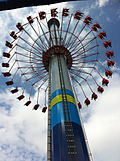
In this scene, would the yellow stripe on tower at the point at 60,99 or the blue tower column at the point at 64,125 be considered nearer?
the blue tower column at the point at 64,125

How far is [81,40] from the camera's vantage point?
1089 inches

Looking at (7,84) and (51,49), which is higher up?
(51,49)

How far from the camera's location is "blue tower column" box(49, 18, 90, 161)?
14062 mm

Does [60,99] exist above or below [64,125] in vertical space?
above

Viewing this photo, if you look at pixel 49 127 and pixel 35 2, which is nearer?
pixel 35 2

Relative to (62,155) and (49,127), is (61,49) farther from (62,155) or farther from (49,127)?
(62,155)

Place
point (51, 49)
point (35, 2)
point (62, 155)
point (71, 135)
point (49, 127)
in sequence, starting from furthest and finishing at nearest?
1. point (51, 49)
2. point (49, 127)
3. point (71, 135)
4. point (62, 155)
5. point (35, 2)

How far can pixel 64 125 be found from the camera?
16078 millimetres

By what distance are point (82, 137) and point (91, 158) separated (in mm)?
1955

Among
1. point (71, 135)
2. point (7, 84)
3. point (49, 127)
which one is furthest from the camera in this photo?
point (7, 84)

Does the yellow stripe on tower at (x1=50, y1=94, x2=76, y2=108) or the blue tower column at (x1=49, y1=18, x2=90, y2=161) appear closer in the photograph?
the blue tower column at (x1=49, y1=18, x2=90, y2=161)

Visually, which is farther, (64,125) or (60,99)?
(60,99)

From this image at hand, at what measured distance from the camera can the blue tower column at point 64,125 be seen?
14.1 meters

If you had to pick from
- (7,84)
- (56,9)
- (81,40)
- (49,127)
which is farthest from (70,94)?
(56,9)
